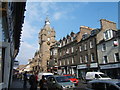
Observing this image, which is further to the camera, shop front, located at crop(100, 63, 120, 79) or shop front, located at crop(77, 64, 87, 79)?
shop front, located at crop(77, 64, 87, 79)

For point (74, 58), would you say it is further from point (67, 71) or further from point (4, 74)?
point (4, 74)

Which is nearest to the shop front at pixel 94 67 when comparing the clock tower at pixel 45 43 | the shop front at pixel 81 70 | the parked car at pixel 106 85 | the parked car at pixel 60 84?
the shop front at pixel 81 70

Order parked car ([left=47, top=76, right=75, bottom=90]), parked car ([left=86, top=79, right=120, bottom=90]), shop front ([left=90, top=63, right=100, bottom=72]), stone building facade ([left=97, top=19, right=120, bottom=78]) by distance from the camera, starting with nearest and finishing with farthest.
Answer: parked car ([left=86, top=79, right=120, bottom=90]) < parked car ([left=47, top=76, right=75, bottom=90]) < stone building facade ([left=97, top=19, right=120, bottom=78]) < shop front ([left=90, top=63, right=100, bottom=72])

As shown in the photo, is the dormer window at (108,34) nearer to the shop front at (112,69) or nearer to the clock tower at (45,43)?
the shop front at (112,69)

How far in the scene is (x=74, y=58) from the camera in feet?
114

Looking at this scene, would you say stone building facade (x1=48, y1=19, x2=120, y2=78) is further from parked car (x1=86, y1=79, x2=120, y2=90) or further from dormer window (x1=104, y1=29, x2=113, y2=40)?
parked car (x1=86, y1=79, x2=120, y2=90)

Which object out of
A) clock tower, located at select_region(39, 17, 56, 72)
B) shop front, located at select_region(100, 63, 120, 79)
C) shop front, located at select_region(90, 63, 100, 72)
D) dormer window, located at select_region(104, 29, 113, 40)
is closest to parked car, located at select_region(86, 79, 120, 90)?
A: shop front, located at select_region(100, 63, 120, 79)

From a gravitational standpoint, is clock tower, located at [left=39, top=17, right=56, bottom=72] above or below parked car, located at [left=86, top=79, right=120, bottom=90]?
above

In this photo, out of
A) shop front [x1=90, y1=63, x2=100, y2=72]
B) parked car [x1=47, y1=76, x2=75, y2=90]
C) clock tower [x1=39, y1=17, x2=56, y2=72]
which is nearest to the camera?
A: parked car [x1=47, y1=76, x2=75, y2=90]

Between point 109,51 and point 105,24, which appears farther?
point 105,24

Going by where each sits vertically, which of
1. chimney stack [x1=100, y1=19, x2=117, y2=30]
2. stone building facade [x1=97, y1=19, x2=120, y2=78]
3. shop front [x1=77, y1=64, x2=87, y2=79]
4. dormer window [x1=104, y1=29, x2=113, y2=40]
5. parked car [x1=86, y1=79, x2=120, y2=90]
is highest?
chimney stack [x1=100, y1=19, x2=117, y2=30]

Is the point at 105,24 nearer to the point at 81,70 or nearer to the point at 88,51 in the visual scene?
the point at 88,51

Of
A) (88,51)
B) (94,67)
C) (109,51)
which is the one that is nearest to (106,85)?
(109,51)

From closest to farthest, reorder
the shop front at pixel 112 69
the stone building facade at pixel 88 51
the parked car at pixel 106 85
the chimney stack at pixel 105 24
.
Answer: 1. the parked car at pixel 106 85
2. the shop front at pixel 112 69
3. the stone building facade at pixel 88 51
4. the chimney stack at pixel 105 24
